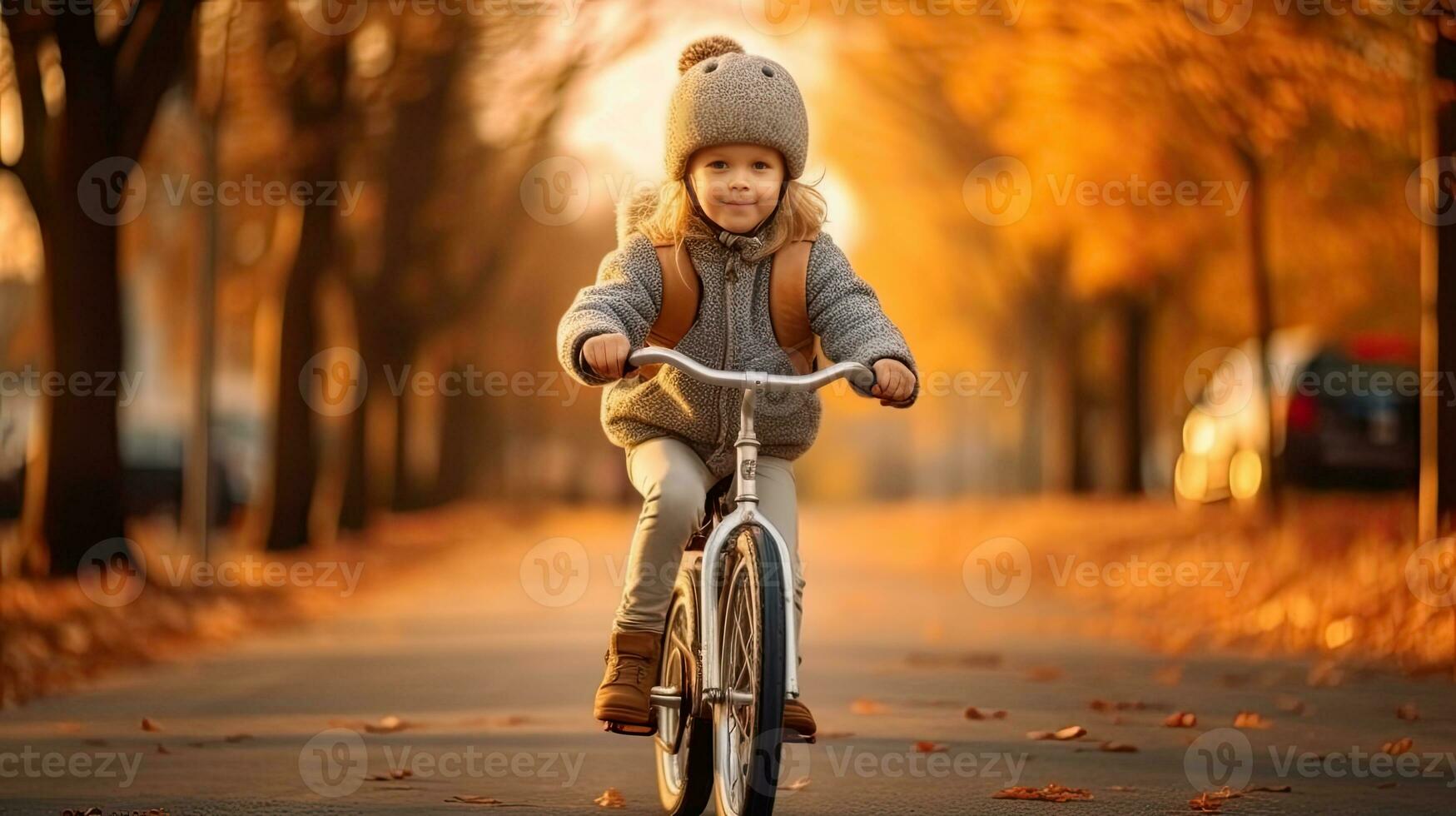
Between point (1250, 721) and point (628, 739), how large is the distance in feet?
8.05

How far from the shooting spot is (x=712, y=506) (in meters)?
5.98

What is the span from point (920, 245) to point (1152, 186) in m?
13.5

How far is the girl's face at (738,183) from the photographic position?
5703 millimetres

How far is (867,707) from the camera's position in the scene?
9.32m

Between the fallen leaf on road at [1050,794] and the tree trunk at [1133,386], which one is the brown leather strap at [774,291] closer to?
the fallen leaf on road at [1050,794]

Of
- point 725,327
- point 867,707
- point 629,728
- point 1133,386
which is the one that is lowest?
point 629,728

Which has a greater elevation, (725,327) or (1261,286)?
(1261,286)

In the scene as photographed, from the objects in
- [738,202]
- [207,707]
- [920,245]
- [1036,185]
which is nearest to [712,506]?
[738,202]

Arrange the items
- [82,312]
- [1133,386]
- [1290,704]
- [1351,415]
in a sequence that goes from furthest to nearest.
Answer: [1133,386] → [1351,415] → [82,312] → [1290,704]

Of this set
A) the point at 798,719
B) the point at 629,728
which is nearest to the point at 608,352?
the point at 798,719

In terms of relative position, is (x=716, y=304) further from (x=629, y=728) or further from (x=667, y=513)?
(x=629, y=728)

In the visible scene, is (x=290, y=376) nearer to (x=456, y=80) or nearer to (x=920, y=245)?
(x=456, y=80)

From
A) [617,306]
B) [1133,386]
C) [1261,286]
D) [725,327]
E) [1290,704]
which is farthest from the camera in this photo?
[1133,386]

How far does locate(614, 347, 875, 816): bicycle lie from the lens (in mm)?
5012
